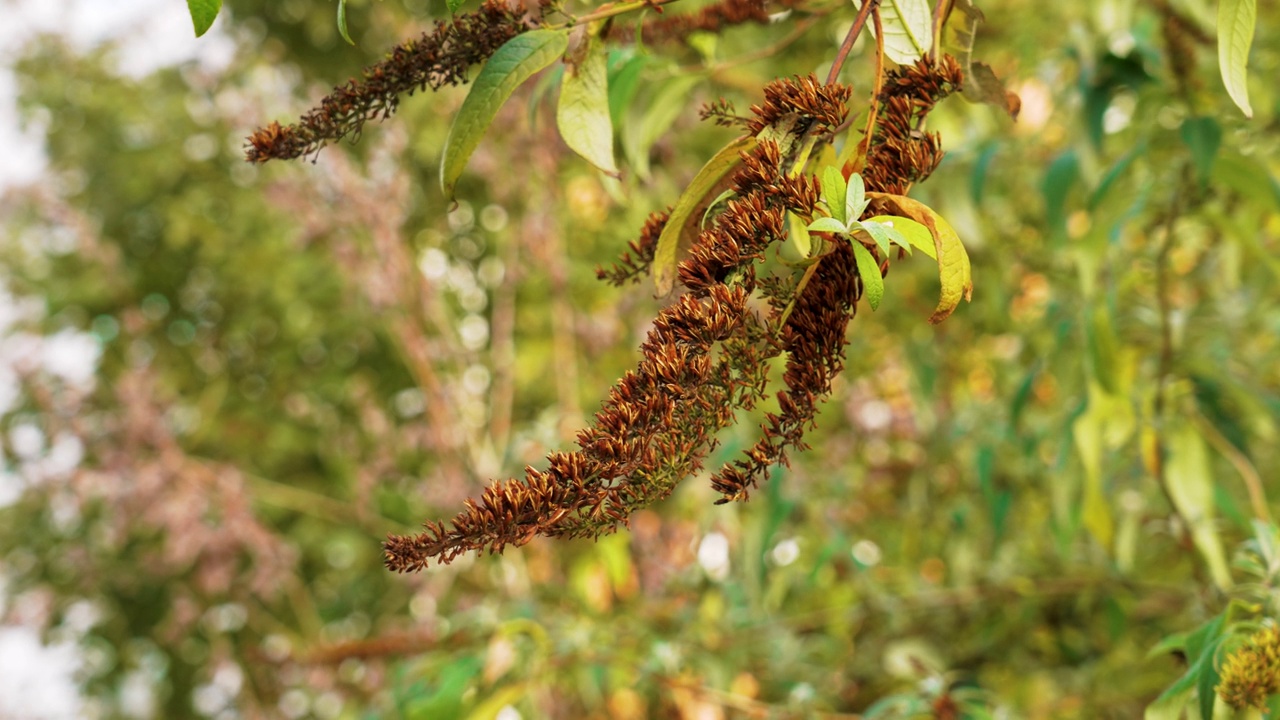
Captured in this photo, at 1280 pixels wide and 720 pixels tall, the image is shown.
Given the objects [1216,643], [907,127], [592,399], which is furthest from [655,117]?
[592,399]

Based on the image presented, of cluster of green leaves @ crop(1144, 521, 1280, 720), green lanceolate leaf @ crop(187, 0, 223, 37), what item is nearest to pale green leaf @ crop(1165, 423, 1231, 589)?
cluster of green leaves @ crop(1144, 521, 1280, 720)

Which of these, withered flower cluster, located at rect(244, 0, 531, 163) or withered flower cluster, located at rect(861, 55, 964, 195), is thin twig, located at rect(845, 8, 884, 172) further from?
withered flower cluster, located at rect(244, 0, 531, 163)

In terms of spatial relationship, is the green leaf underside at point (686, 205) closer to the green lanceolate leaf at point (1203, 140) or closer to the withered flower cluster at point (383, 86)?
the withered flower cluster at point (383, 86)

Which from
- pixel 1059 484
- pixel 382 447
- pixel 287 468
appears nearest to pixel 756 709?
pixel 1059 484

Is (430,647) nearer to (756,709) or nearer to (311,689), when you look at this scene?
(756,709)

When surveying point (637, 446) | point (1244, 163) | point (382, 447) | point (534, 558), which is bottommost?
point (534, 558)

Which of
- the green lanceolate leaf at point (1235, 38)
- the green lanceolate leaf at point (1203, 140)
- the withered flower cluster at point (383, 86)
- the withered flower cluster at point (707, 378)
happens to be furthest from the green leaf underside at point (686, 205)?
the green lanceolate leaf at point (1203, 140)
